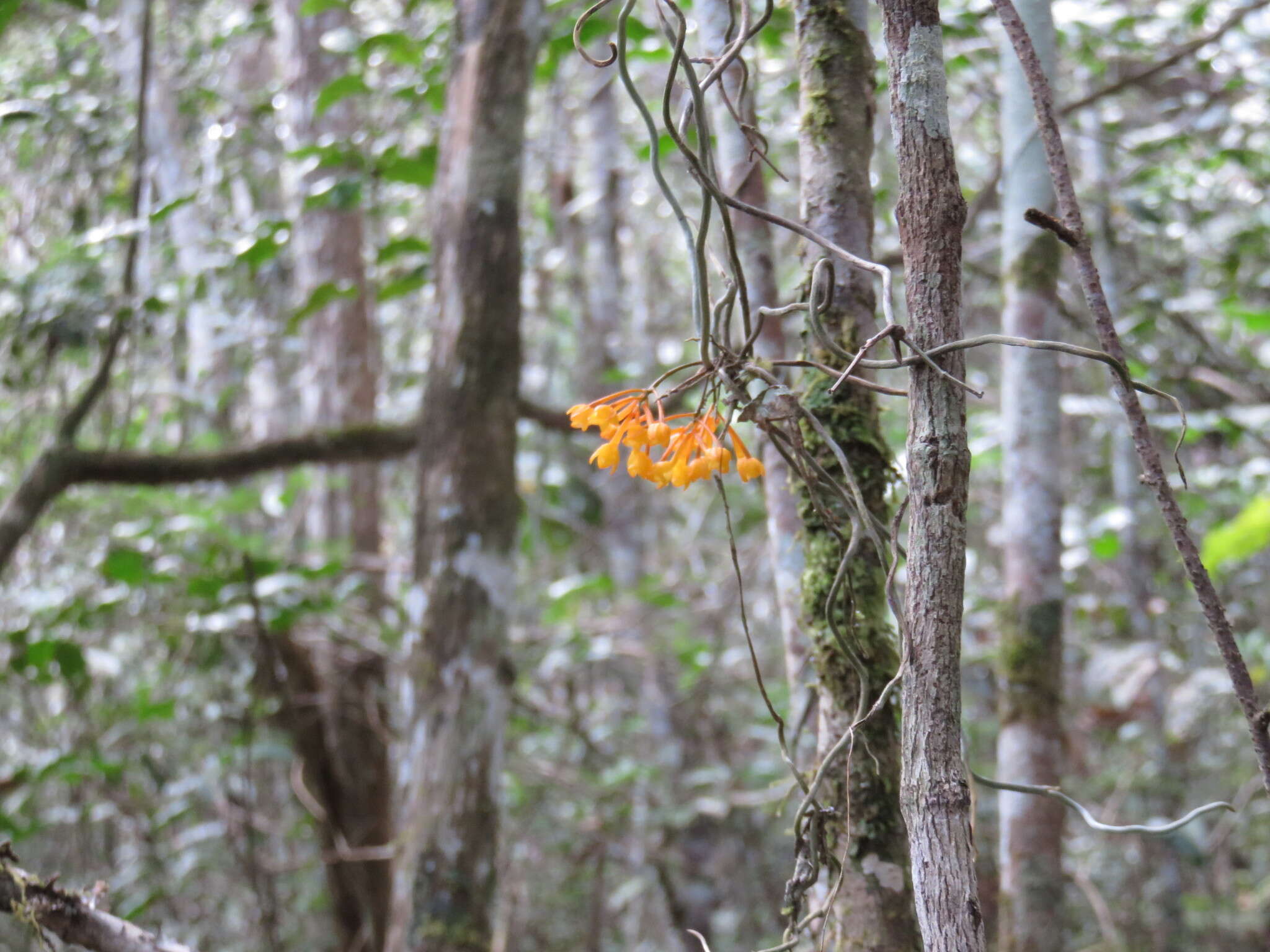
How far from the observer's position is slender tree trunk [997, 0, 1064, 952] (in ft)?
7.61

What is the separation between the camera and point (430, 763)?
8.62ft

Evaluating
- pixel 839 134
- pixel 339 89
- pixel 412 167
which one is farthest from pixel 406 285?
pixel 839 134

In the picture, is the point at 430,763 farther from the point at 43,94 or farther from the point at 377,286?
A: the point at 43,94

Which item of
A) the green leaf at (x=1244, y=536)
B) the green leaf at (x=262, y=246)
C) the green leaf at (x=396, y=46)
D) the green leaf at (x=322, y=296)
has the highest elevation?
the green leaf at (x=396, y=46)

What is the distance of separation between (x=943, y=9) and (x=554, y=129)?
9.01 ft

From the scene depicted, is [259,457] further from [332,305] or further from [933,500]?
[933,500]

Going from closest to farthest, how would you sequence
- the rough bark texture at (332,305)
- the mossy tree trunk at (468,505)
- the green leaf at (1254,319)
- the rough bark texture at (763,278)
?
1. the rough bark texture at (763,278)
2. the green leaf at (1254,319)
3. the mossy tree trunk at (468,505)
4. the rough bark texture at (332,305)

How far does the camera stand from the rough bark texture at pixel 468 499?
255cm

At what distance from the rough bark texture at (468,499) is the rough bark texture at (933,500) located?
191cm

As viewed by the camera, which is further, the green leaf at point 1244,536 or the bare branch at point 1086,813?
the green leaf at point 1244,536

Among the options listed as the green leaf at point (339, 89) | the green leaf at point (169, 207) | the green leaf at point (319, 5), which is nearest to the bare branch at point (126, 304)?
the green leaf at point (169, 207)

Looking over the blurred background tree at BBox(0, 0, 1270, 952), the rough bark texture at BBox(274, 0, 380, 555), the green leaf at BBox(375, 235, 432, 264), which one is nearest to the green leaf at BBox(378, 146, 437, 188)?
the blurred background tree at BBox(0, 0, 1270, 952)

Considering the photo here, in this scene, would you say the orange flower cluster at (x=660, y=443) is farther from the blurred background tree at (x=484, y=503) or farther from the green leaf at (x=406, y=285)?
the green leaf at (x=406, y=285)

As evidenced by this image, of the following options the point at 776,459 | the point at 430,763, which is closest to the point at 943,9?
the point at 776,459
